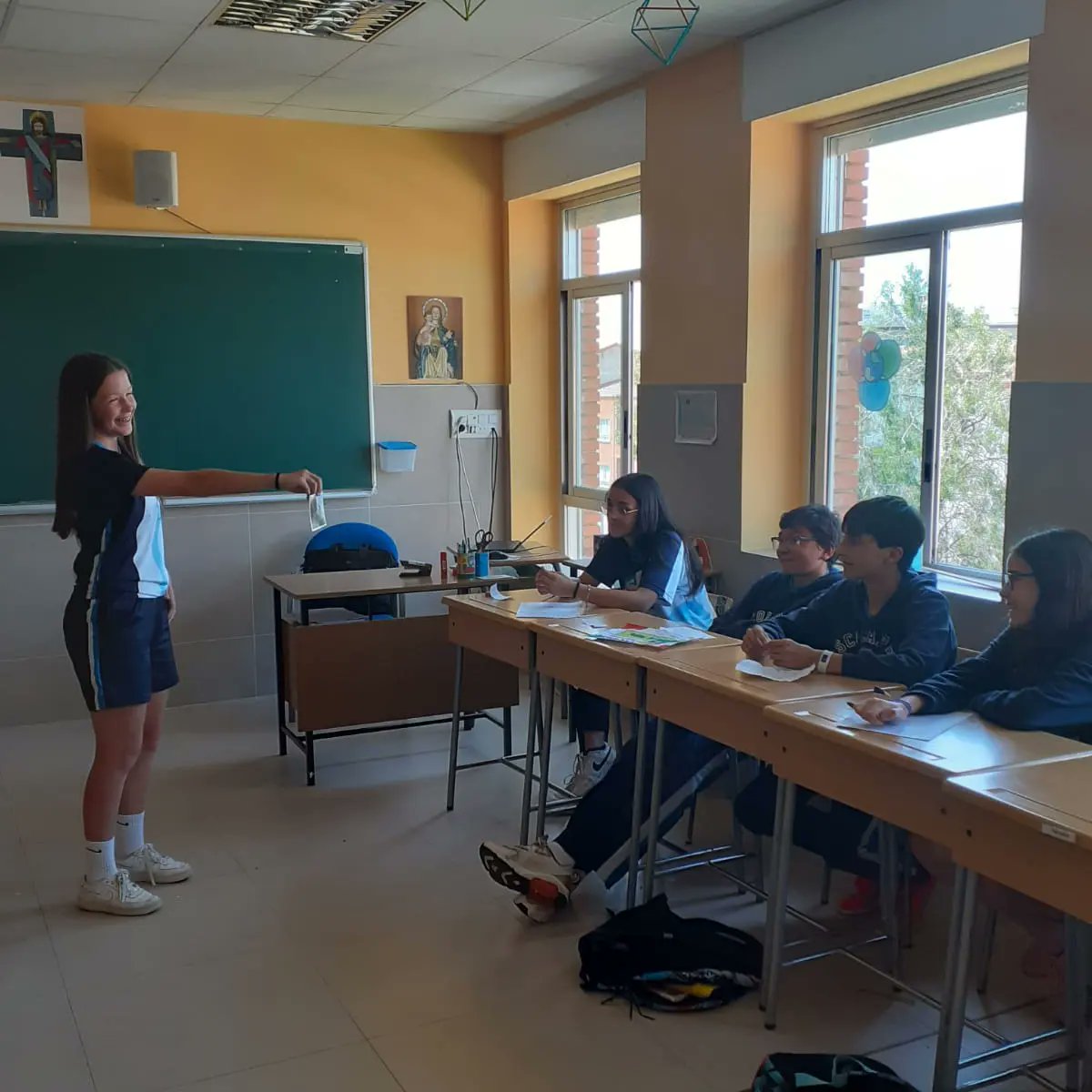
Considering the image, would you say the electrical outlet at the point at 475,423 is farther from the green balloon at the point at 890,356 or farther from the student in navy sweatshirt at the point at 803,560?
the student in navy sweatshirt at the point at 803,560

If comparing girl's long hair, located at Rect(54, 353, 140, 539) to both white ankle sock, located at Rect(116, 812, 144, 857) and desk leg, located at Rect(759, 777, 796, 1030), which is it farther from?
desk leg, located at Rect(759, 777, 796, 1030)

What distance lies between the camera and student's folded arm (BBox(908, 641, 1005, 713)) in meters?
2.66

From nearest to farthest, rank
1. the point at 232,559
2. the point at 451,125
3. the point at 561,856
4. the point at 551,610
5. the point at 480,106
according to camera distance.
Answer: the point at 561,856, the point at 551,610, the point at 480,106, the point at 232,559, the point at 451,125

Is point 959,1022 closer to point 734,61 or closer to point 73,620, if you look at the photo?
point 73,620

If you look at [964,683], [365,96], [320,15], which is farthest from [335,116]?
[964,683]

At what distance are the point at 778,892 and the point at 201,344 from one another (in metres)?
4.06

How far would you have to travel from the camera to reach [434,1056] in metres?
2.65

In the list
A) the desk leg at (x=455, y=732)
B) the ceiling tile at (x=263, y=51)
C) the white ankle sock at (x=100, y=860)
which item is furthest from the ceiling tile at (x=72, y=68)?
the white ankle sock at (x=100, y=860)

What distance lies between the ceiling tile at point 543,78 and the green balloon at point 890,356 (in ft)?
5.57

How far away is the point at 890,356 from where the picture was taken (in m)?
4.26

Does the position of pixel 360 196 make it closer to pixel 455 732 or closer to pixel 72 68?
pixel 72 68

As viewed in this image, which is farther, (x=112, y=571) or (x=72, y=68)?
(x=72, y=68)

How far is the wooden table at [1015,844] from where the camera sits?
1.95 meters

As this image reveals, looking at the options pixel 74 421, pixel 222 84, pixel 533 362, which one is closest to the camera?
pixel 74 421
